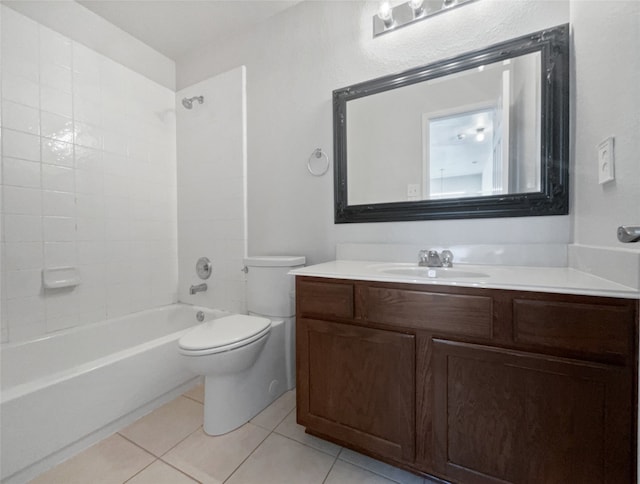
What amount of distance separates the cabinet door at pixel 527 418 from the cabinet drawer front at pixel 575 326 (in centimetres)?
5

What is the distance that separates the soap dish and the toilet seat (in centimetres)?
95

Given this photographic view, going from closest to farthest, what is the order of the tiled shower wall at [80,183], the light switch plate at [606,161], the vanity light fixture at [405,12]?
the light switch plate at [606,161]
the vanity light fixture at [405,12]
the tiled shower wall at [80,183]

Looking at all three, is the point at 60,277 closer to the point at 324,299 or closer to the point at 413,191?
the point at 324,299

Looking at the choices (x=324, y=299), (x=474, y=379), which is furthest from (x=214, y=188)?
(x=474, y=379)

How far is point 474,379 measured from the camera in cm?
88

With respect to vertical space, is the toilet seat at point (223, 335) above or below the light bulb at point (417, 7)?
below

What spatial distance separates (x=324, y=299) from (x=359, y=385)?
0.37m

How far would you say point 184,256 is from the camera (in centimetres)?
228

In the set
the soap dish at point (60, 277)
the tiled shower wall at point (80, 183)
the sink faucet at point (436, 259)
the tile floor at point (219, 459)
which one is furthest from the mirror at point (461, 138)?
the soap dish at point (60, 277)

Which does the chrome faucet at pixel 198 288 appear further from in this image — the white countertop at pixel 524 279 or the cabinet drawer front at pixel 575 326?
the cabinet drawer front at pixel 575 326

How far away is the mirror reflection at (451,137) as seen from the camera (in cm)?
118

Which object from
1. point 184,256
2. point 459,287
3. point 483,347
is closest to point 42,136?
point 184,256

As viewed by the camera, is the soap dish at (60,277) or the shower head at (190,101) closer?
the soap dish at (60,277)

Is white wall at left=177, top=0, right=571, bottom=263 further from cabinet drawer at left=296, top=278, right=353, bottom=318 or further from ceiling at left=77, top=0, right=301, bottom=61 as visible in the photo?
cabinet drawer at left=296, top=278, right=353, bottom=318
